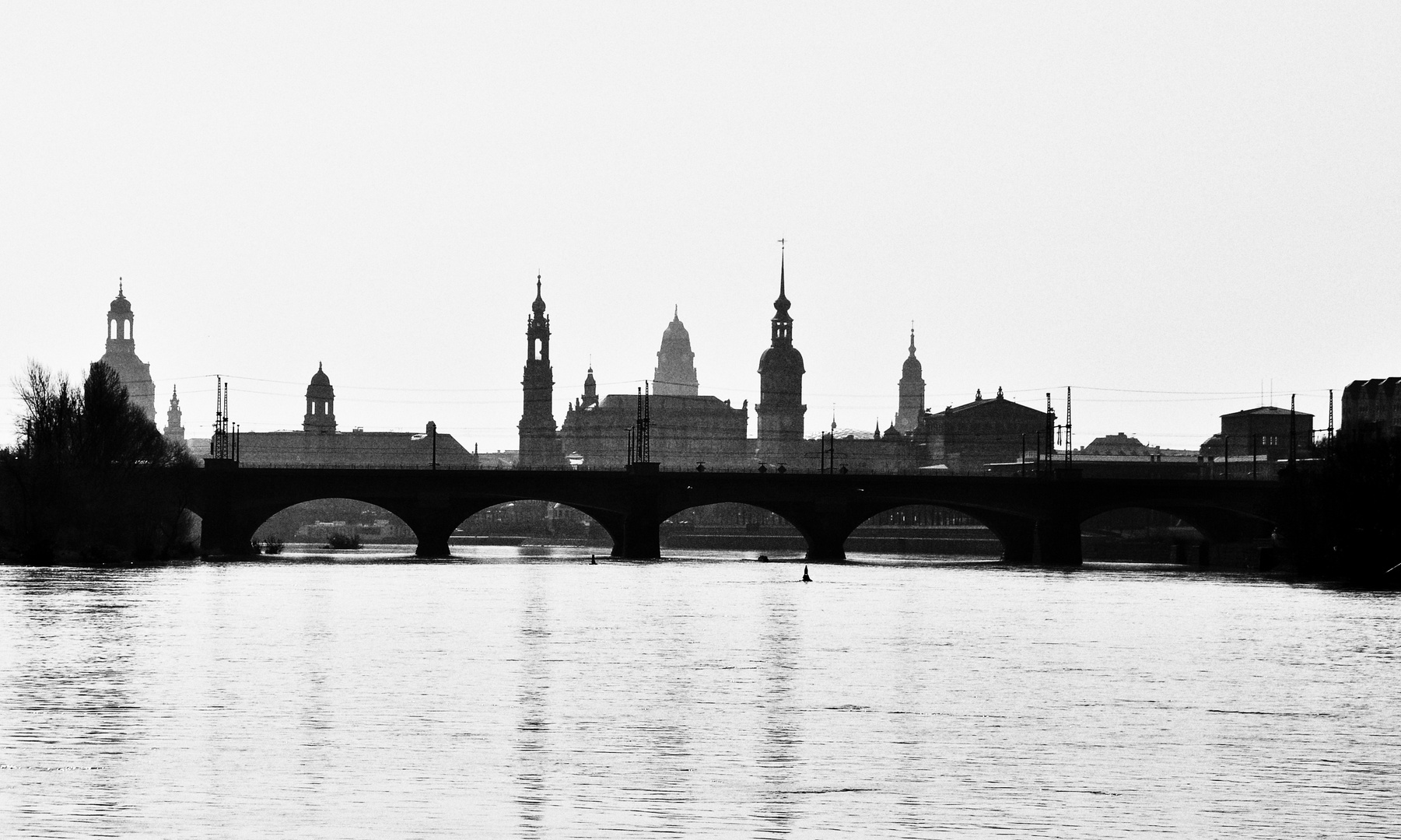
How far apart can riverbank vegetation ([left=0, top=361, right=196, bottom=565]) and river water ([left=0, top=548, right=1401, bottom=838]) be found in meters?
23.5

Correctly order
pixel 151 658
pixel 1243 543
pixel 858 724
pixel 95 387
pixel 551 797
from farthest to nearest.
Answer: pixel 1243 543
pixel 95 387
pixel 151 658
pixel 858 724
pixel 551 797

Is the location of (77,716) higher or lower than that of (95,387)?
lower

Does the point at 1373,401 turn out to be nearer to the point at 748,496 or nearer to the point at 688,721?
the point at 748,496

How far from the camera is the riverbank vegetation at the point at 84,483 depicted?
96500mm

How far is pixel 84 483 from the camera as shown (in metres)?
98.1

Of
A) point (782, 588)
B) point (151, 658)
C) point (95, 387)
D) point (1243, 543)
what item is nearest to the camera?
point (151, 658)

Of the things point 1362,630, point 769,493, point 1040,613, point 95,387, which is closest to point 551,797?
point 1362,630

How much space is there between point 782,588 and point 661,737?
62.4 meters

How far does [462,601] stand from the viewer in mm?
78188

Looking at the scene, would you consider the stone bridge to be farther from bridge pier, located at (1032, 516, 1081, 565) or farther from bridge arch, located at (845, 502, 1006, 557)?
bridge arch, located at (845, 502, 1006, 557)

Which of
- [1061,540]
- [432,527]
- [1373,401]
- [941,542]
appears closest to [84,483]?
[432,527]

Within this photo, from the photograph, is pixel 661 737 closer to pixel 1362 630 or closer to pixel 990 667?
pixel 990 667

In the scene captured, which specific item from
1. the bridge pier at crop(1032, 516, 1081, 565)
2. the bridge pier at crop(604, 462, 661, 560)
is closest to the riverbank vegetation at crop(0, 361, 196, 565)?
the bridge pier at crop(604, 462, 661, 560)

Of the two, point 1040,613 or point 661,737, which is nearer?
point 661,737
